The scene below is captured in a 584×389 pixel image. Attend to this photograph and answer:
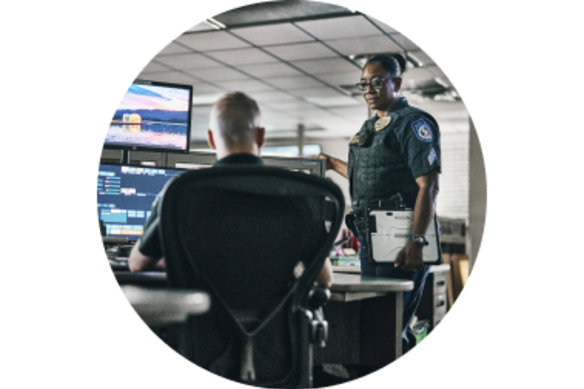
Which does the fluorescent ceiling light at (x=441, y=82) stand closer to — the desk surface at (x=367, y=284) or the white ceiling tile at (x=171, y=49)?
the desk surface at (x=367, y=284)

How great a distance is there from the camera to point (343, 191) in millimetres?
1442

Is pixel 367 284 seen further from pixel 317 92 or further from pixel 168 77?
pixel 168 77

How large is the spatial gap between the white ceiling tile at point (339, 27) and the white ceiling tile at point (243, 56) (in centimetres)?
18

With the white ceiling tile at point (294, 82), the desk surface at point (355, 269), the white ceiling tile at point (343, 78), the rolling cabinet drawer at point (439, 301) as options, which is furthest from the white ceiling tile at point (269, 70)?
the rolling cabinet drawer at point (439, 301)

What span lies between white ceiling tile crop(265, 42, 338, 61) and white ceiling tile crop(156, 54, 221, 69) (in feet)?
0.70

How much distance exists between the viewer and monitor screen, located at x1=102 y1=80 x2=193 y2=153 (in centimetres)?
186

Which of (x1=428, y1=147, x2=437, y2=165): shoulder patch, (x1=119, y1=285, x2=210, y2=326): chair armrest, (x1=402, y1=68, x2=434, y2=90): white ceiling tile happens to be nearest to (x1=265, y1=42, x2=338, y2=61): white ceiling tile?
(x1=402, y1=68, x2=434, y2=90): white ceiling tile

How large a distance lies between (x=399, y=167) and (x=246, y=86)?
55 centimetres

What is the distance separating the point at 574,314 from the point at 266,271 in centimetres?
150

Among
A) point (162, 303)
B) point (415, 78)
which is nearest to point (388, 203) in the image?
point (415, 78)

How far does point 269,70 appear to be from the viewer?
1839mm

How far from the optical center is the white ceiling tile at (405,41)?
1941mm

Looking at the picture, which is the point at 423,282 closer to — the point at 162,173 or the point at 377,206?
the point at 377,206

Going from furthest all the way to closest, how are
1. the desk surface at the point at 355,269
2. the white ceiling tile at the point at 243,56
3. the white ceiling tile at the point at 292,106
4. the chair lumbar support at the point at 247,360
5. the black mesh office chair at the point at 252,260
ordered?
the white ceiling tile at the point at 243,56 < the white ceiling tile at the point at 292,106 < the desk surface at the point at 355,269 < the chair lumbar support at the point at 247,360 < the black mesh office chair at the point at 252,260
